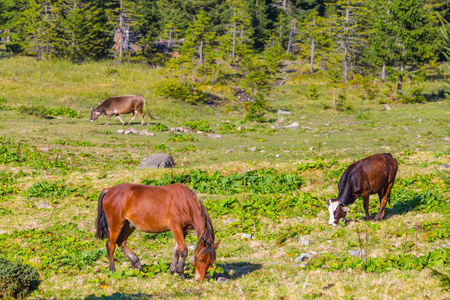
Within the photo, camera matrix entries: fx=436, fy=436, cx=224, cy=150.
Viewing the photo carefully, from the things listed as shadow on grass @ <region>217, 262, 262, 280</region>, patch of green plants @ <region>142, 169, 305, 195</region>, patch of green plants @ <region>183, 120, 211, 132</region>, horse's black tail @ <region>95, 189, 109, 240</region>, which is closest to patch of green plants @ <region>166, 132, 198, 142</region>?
patch of green plants @ <region>183, 120, 211, 132</region>

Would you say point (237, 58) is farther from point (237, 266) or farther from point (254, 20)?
point (237, 266)

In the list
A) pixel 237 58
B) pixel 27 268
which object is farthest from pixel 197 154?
pixel 237 58

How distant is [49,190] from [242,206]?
7.30 m

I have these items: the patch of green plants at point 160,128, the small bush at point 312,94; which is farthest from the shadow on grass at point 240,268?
the small bush at point 312,94

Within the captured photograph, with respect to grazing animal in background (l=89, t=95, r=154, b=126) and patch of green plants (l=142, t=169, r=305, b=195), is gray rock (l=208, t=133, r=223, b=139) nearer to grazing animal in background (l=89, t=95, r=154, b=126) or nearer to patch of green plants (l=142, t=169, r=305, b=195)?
grazing animal in background (l=89, t=95, r=154, b=126)

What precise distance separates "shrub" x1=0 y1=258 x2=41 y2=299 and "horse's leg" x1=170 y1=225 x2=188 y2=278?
2.71 meters

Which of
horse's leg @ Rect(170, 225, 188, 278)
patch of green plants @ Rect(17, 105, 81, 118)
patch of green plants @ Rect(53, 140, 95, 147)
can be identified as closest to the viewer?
horse's leg @ Rect(170, 225, 188, 278)

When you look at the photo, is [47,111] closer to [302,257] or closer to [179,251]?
[179,251]

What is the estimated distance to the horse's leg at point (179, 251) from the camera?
28.5 feet

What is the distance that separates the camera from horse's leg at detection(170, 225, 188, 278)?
8.70m

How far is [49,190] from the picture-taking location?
53.2 ft

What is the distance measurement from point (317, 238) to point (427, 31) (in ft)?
141

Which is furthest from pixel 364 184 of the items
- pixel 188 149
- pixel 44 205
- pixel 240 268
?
pixel 188 149

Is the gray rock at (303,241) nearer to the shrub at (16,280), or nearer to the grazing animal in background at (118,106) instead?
→ the shrub at (16,280)
